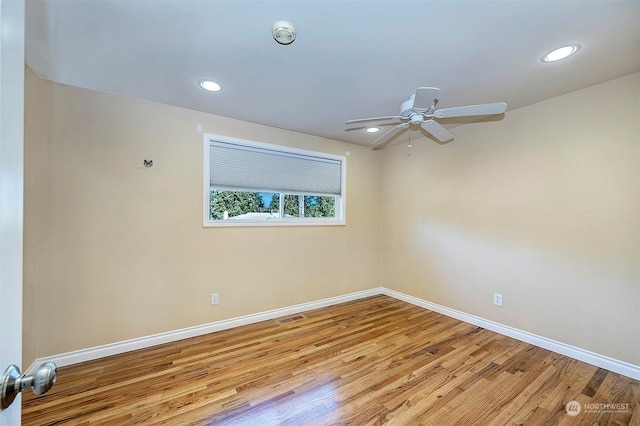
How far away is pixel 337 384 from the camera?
211 centimetres

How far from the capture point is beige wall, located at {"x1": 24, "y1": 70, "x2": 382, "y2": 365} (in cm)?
223

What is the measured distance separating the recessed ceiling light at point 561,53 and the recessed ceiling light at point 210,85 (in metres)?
2.59

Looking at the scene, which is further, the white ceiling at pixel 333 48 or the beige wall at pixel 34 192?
the beige wall at pixel 34 192

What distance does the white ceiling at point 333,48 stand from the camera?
4.96ft

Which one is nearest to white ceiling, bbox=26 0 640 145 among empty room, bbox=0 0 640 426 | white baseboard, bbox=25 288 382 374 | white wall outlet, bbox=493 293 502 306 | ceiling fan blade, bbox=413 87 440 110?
empty room, bbox=0 0 640 426

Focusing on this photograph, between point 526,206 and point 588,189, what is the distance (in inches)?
19.6

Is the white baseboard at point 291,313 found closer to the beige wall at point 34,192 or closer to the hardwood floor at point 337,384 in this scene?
the hardwood floor at point 337,384

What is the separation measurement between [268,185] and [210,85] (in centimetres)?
133

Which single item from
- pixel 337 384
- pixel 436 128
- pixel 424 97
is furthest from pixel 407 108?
pixel 337 384

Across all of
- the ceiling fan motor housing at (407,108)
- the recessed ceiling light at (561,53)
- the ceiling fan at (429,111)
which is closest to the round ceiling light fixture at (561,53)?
the recessed ceiling light at (561,53)

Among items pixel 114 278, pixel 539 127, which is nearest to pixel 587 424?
pixel 539 127

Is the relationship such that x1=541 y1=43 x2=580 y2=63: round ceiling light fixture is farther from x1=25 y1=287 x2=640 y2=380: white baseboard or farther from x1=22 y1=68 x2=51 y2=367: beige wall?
x1=22 y1=68 x2=51 y2=367: beige wall

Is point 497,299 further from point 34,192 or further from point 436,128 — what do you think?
point 34,192

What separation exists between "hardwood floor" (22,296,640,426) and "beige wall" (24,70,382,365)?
353 millimetres
